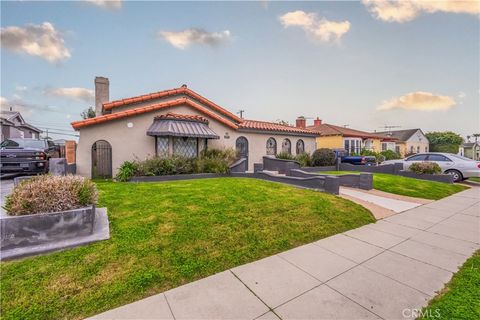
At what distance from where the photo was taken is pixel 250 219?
5.51 metres

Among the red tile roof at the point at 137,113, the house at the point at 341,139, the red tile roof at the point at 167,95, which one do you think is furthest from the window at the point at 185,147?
the house at the point at 341,139

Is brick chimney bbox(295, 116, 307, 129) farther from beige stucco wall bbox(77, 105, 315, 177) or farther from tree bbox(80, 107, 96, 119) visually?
tree bbox(80, 107, 96, 119)

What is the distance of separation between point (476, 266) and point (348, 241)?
2.06 m

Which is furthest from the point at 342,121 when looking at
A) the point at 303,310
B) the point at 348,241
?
the point at 303,310

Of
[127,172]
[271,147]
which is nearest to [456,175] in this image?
[271,147]

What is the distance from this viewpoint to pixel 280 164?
45.0 ft

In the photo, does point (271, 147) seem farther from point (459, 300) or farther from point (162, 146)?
point (459, 300)

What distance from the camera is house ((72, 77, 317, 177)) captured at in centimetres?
1094

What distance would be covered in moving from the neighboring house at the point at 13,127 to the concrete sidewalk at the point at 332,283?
83.8 ft

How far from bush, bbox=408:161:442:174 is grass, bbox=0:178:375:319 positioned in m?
10.9

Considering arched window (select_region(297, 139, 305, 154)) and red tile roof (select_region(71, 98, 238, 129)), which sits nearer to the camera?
red tile roof (select_region(71, 98, 238, 129))

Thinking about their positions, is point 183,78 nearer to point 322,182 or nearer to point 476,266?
point 322,182

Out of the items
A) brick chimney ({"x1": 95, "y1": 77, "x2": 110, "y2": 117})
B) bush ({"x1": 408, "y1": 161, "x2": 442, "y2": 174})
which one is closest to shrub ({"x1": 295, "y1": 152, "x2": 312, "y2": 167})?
bush ({"x1": 408, "y1": 161, "x2": 442, "y2": 174})

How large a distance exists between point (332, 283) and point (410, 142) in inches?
2075
